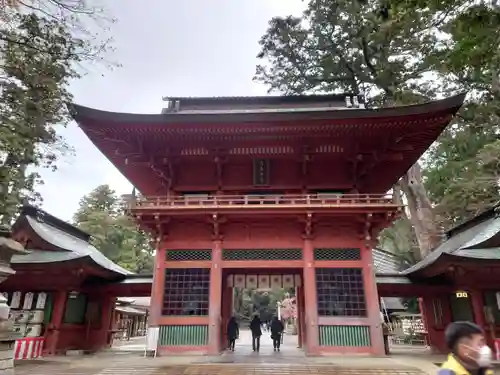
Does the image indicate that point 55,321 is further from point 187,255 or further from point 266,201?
point 266,201

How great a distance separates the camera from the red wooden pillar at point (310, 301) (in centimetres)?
1076

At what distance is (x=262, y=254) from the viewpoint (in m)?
11.9

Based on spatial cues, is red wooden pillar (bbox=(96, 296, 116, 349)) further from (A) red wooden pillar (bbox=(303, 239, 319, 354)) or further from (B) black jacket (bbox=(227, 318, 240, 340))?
(A) red wooden pillar (bbox=(303, 239, 319, 354))

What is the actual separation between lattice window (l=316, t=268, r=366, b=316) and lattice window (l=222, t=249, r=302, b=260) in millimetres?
936

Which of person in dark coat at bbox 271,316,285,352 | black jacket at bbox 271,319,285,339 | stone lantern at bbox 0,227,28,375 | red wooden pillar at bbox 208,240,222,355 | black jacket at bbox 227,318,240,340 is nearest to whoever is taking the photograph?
stone lantern at bbox 0,227,28,375

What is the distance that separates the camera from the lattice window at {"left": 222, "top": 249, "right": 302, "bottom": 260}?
38.8 feet

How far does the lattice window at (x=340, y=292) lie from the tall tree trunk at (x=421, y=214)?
8754mm

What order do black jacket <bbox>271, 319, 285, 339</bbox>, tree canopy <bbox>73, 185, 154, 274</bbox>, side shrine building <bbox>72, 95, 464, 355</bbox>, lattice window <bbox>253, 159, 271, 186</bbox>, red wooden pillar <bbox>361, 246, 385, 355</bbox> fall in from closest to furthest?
red wooden pillar <bbox>361, 246, 385, 355</bbox>
side shrine building <bbox>72, 95, 464, 355</bbox>
lattice window <bbox>253, 159, 271, 186</bbox>
black jacket <bbox>271, 319, 285, 339</bbox>
tree canopy <bbox>73, 185, 154, 274</bbox>

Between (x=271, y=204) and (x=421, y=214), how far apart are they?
11865mm

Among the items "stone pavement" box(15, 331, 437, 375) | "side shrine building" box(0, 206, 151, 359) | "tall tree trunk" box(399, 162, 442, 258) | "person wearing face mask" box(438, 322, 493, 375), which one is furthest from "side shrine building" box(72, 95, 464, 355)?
"person wearing face mask" box(438, 322, 493, 375)

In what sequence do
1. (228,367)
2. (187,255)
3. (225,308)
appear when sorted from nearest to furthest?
1. (228,367)
2. (187,255)
3. (225,308)

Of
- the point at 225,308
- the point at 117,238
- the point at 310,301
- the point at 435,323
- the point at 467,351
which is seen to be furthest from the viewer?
the point at 117,238

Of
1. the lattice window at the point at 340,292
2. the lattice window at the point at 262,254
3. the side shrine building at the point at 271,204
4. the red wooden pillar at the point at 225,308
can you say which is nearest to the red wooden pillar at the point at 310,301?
the side shrine building at the point at 271,204

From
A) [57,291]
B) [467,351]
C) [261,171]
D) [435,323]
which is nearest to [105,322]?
[57,291]
